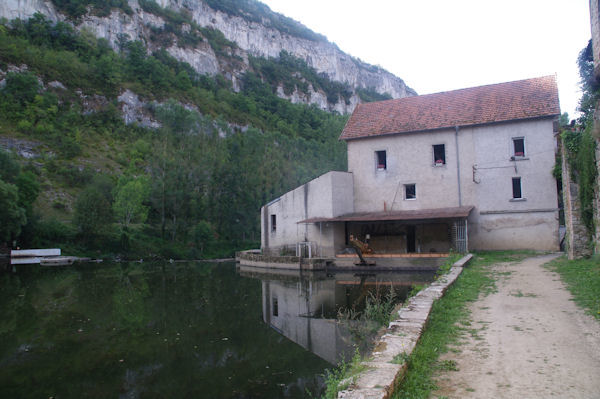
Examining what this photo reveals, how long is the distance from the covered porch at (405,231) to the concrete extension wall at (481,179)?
98cm

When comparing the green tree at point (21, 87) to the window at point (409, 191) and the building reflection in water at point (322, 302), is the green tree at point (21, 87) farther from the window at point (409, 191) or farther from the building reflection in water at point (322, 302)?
the window at point (409, 191)

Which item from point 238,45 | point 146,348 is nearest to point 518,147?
point 146,348

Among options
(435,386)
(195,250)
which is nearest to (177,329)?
(435,386)

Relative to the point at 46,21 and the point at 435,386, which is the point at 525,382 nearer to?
the point at 435,386

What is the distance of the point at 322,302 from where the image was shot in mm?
13250

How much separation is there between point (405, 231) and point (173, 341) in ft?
55.5

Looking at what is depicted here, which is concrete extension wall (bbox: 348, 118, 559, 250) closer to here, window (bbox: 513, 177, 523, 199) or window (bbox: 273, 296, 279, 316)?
window (bbox: 513, 177, 523, 199)

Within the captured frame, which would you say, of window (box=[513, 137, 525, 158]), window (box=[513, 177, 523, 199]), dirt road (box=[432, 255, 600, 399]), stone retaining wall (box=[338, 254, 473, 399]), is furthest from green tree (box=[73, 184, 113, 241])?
dirt road (box=[432, 255, 600, 399])

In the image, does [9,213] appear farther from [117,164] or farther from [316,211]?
[316,211]

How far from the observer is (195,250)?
129 ft

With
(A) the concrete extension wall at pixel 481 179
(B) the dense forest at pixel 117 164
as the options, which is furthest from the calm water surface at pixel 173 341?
(B) the dense forest at pixel 117 164

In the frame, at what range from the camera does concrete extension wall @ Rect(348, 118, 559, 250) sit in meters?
21.3

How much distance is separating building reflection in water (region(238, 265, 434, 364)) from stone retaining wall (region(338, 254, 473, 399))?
3.71ft

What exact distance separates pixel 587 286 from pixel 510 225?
1360 centimetres
